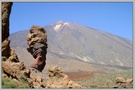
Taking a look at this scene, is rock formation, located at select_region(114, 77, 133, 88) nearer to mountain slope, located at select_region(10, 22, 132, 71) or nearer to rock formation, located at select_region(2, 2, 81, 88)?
rock formation, located at select_region(2, 2, 81, 88)

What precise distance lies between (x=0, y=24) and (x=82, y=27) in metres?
174


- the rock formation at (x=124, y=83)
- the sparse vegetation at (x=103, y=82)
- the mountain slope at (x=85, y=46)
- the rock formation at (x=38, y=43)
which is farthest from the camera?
the mountain slope at (x=85, y=46)

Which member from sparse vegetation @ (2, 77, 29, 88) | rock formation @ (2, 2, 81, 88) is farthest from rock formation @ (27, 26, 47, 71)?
sparse vegetation @ (2, 77, 29, 88)

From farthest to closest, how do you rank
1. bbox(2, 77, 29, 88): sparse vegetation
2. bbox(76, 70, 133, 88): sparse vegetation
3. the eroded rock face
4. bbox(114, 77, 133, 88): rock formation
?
bbox(76, 70, 133, 88): sparse vegetation, bbox(114, 77, 133, 88): rock formation, the eroded rock face, bbox(2, 77, 29, 88): sparse vegetation

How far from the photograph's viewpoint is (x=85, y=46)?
14450cm

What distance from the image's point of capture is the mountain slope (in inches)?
4821

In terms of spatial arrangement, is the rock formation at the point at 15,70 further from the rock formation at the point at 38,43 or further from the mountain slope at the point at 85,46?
the mountain slope at the point at 85,46

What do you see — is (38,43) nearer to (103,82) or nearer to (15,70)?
(103,82)

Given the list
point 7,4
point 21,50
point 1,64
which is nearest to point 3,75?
point 1,64

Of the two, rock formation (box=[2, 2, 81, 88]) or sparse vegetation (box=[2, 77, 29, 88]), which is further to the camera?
rock formation (box=[2, 2, 81, 88])

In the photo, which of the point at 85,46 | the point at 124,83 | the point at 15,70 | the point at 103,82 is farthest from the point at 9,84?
the point at 85,46

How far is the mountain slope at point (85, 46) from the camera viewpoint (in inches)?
4821

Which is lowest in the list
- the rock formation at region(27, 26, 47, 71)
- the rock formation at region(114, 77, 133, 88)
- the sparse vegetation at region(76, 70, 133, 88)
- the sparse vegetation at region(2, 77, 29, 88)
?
the sparse vegetation at region(76, 70, 133, 88)

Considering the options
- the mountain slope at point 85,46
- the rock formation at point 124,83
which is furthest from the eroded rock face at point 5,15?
the mountain slope at point 85,46
